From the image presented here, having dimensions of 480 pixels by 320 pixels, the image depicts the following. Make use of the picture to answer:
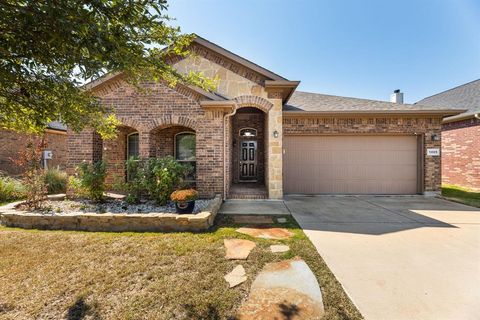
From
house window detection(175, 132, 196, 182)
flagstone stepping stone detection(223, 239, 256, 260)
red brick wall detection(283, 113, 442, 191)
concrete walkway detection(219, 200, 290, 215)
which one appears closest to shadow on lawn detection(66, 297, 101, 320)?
flagstone stepping stone detection(223, 239, 256, 260)

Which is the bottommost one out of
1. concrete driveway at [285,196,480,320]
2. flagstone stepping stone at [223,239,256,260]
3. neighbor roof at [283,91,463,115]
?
concrete driveway at [285,196,480,320]

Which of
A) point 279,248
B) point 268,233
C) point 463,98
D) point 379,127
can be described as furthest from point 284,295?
point 463,98

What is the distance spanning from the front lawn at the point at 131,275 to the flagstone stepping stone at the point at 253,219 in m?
0.90

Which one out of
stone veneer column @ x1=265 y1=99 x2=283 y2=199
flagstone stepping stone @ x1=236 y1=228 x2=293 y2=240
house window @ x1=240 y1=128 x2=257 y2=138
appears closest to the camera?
flagstone stepping stone @ x1=236 y1=228 x2=293 y2=240

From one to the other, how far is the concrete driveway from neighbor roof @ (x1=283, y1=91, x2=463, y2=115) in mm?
4034

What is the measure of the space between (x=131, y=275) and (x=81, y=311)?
2.28 feet

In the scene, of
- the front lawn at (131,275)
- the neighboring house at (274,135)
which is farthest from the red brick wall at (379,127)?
the front lawn at (131,275)

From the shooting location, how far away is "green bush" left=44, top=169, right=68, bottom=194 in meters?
8.70

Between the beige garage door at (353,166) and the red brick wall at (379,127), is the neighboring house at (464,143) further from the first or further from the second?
the beige garage door at (353,166)

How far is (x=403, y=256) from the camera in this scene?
3568mm

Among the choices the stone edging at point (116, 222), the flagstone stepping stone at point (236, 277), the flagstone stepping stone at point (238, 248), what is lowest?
the flagstone stepping stone at point (236, 277)

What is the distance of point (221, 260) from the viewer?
11.0 ft

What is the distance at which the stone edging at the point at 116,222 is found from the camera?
4664 mm

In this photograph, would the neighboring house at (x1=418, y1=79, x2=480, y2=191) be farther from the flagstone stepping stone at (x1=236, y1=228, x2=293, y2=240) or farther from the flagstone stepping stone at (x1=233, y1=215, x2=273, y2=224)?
the flagstone stepping stone at (x1=236, y1=228, x2=293, y2=240)
